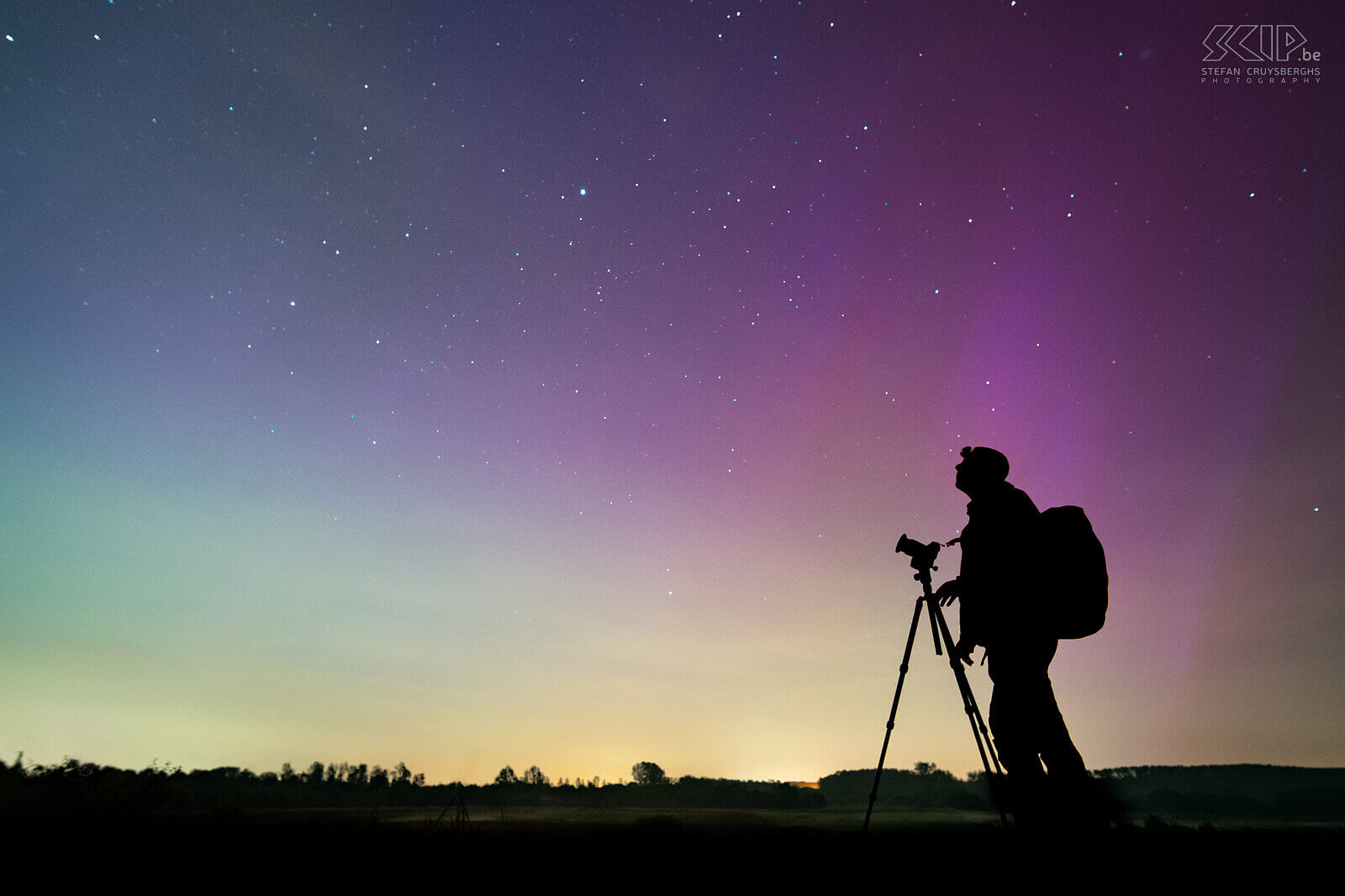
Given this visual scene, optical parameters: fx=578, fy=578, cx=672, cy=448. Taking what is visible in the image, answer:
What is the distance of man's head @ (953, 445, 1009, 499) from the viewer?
489 centimetres

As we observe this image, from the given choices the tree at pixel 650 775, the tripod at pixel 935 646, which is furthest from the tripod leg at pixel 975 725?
the tree at pixel 650 775

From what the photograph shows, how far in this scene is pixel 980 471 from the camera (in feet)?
16.1

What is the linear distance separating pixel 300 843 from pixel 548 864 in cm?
218

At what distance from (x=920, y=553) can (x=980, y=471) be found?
2.83 feet

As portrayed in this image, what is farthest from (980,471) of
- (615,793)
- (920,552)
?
(615,793)

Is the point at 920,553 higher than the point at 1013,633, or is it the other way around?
the point at 920,553

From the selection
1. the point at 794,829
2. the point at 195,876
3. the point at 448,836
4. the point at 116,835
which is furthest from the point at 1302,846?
the point at 116,835

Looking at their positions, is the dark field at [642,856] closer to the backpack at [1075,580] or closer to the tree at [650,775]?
the backpack at [1075,580]

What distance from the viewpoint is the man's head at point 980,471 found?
193 inches

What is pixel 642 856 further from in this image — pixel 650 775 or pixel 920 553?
pixel 650 775

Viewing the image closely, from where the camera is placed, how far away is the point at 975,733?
4.15 metres

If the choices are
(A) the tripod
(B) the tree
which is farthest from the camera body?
(B) the tree

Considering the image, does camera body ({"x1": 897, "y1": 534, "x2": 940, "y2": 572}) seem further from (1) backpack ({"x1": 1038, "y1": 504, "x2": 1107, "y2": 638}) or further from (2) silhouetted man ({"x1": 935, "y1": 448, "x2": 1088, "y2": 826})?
(1) backpack ({"x1": 1038, "y1": 504, "x2": 1107, "y2": 638})

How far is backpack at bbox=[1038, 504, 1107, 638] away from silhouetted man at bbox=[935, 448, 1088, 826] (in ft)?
0.32
